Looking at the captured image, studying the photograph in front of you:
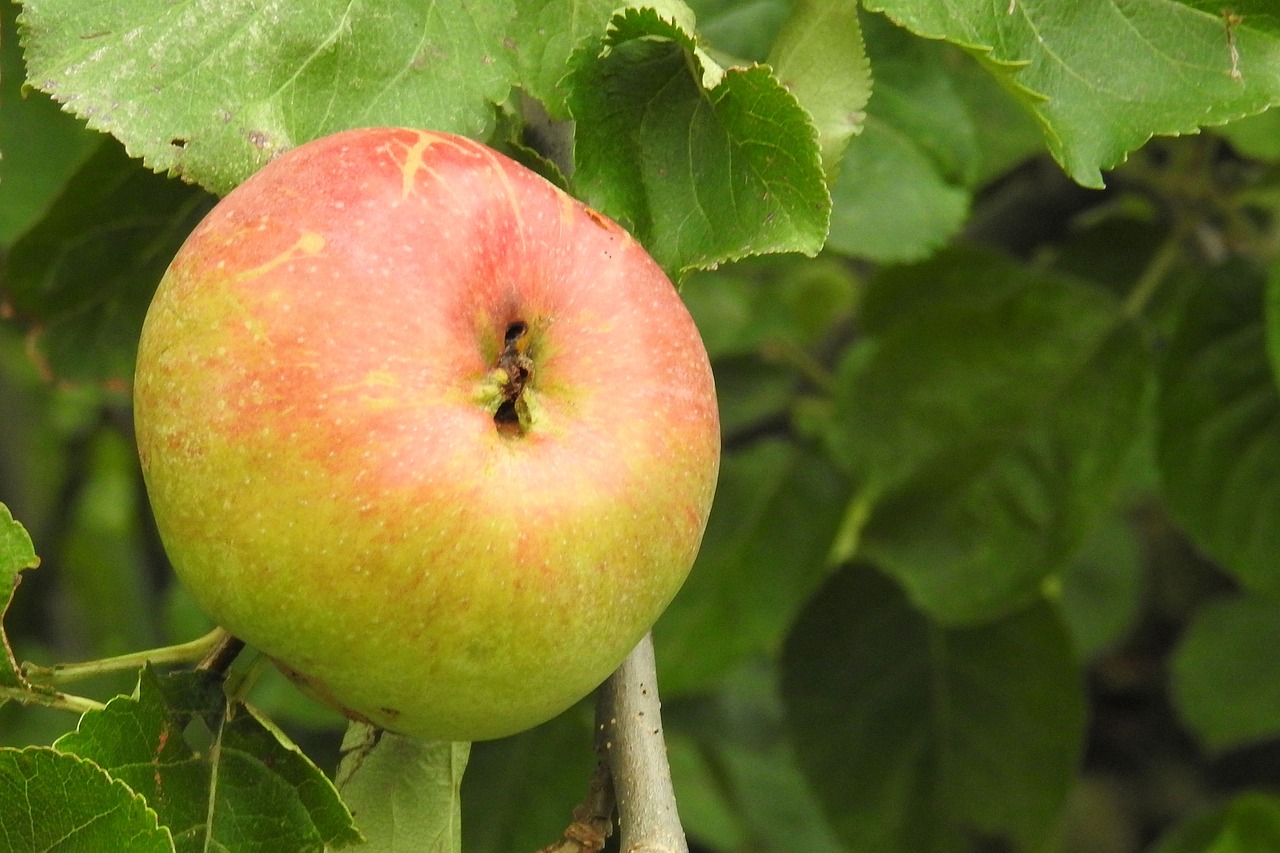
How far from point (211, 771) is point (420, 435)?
27cm

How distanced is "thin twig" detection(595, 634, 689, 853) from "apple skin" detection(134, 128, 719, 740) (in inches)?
2.8

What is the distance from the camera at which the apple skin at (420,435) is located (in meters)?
0.72

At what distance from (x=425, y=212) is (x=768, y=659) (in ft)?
6.54

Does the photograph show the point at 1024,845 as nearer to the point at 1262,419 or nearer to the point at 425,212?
the point at 1262,419

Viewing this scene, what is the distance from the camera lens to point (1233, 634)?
85.2 inches

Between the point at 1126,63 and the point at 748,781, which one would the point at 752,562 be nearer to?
the point at 748,781

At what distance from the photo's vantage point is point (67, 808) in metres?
0.75

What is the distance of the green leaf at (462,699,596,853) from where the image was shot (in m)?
1.53

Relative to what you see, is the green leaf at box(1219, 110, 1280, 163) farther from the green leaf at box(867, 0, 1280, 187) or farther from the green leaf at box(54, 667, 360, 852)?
the green leaf at box(54, 667, 360, 852)

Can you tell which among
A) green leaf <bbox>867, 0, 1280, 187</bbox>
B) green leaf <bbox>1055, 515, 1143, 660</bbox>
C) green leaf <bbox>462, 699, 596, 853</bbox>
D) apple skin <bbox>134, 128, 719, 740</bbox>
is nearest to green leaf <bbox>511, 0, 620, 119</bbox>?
apple skin <bbox>134, 128, 719, 740</bbox>

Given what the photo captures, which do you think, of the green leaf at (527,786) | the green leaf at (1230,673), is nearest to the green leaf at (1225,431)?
the green leaf at (1230,673)

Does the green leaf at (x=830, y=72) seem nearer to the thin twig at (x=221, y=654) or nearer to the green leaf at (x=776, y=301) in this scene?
the thin twig at (x=221, y=654)

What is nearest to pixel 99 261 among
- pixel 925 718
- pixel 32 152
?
pixel 32 152

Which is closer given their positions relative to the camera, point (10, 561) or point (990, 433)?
point (10, 561)
